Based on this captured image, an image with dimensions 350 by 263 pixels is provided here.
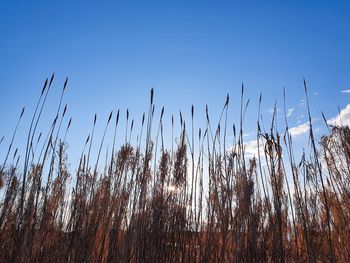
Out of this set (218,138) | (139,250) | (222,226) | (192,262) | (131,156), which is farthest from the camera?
(131,156)

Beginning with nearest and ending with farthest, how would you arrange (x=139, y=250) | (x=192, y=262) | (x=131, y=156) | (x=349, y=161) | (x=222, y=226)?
(x=139, y=250) → (x=222, y=226) → (x=192, y=262) → (x=131, y=156) → (x=349, y=161)

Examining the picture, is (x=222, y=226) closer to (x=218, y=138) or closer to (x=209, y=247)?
(x=209, y=247)

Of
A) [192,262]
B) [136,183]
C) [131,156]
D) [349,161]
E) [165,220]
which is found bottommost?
[192,262]

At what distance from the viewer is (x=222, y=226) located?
182 cm

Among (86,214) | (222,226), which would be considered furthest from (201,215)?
(86,214)

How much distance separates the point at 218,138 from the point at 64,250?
1.39 metres

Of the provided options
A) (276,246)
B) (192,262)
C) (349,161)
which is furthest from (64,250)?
(349,161)

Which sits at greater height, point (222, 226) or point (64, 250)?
point (222, 226)

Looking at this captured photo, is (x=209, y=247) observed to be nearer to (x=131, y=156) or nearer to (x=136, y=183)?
(x=136, y=183)

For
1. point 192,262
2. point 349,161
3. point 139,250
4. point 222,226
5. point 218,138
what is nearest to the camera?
point 139,250

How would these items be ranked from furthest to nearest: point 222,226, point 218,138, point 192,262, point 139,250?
point 218,138, point 192,262, point 222,226, point 139,250

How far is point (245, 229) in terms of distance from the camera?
76.0 inches

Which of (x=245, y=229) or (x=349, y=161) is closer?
(x=245, y=229)

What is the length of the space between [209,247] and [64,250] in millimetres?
1008
